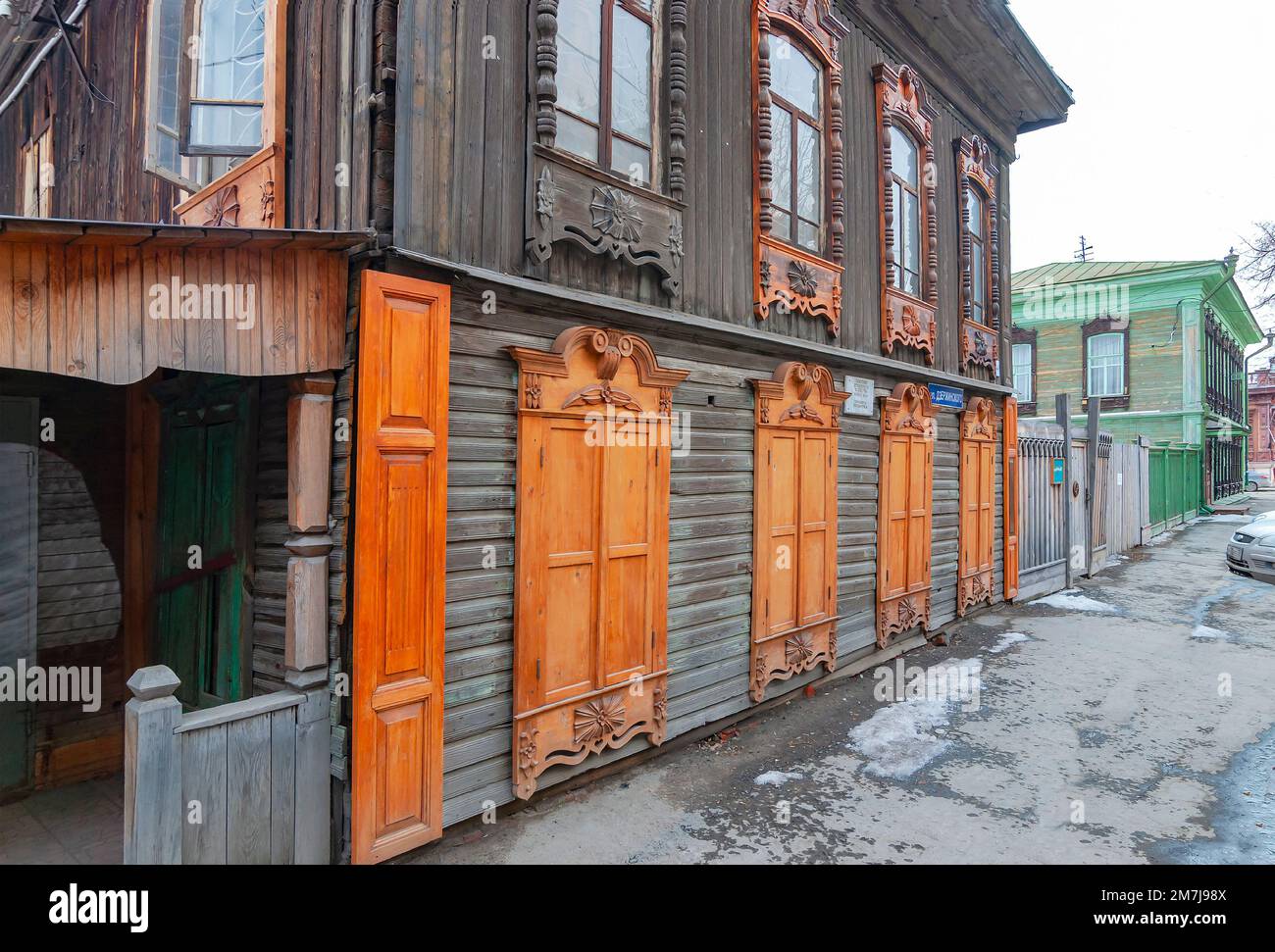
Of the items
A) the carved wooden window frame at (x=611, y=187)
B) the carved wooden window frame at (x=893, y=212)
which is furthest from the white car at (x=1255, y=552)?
the carved wooden window frame at (x=611, y=187)

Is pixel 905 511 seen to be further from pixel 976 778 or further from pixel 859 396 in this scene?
pixel 976 778

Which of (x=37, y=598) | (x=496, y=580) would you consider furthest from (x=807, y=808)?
(x=37, y=598)

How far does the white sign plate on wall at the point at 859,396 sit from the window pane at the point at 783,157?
192cm

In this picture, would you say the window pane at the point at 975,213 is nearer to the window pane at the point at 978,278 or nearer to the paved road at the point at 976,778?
the window pane at the point at 978,278

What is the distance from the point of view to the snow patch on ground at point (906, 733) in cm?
546

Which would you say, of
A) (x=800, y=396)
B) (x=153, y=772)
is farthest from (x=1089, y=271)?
(x=153, y=772)

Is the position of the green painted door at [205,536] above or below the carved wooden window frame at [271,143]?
below

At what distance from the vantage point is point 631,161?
17.6 feet

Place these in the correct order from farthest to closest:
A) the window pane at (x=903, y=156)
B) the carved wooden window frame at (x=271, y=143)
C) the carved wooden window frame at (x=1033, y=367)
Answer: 1. the carved wooden window frame at (x=1033, y=367)
2. the window pane at (x=903, y=156)
3. the carved wooden window frame at (x=271, y=143)

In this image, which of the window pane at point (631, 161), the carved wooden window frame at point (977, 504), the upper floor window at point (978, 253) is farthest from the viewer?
the upper floor window at point (978, 253)

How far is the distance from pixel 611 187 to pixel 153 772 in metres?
4.23

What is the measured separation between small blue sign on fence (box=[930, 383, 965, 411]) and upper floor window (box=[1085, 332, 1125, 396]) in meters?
18.8

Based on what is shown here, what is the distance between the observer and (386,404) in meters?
3.80

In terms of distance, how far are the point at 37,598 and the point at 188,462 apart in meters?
1.31
